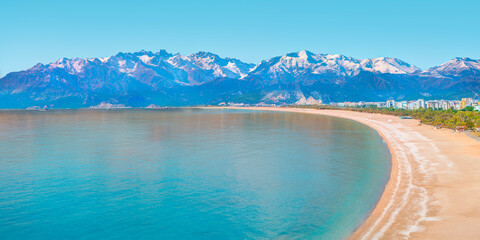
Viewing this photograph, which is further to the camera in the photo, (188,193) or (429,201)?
(188,193)

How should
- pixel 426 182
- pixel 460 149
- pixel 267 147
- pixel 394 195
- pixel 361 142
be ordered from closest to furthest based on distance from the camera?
pixel 394 195 < pixel 426 182 < pixel 460 149 < pixel 267 147 < pixel 361 142

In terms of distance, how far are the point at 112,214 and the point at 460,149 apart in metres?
56.2

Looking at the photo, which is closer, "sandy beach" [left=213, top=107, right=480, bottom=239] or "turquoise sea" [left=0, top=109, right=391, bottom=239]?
"sandy beach" [left=213, top=107, right=480, bottom=239]

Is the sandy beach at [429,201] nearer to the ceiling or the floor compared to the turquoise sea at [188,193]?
nearer to the ceiling

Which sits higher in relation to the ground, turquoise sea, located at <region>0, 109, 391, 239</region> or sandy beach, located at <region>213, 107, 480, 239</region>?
sandy beach, located at <region>213, 107, 480, 239</region>

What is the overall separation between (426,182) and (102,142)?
6630 cm

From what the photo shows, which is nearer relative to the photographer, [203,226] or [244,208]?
[203,226]

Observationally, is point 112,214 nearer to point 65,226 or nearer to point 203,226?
point 65,226

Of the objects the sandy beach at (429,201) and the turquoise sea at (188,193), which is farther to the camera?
the turquoise sea at (188,193)

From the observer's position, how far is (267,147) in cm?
7294

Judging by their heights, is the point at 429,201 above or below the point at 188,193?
above

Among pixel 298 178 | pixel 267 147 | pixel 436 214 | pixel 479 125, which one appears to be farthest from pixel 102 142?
pixel 479 125

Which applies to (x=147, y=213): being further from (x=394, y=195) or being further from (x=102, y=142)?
(x=102, y=142)

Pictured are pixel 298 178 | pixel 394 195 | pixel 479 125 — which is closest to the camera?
pixel 394 195
